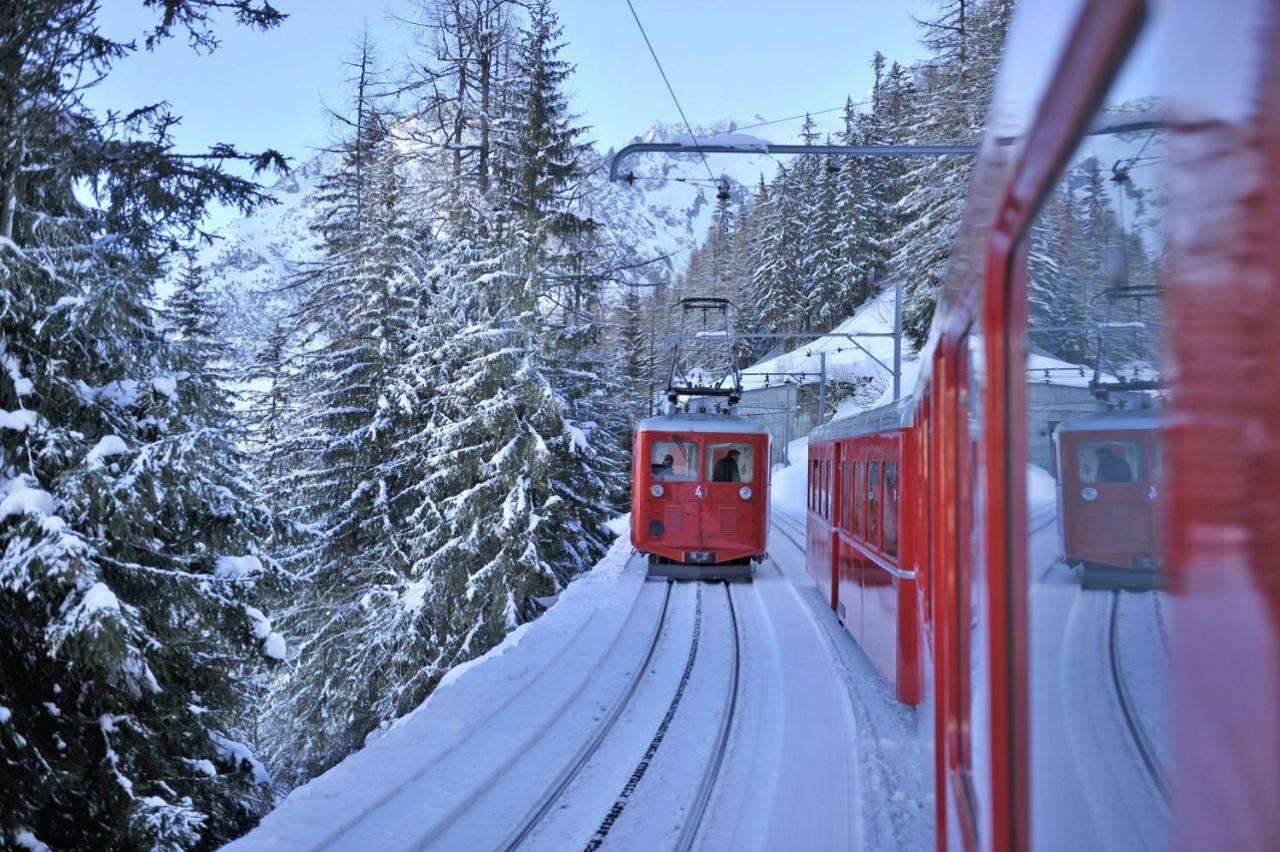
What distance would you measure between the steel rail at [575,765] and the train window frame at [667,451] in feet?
18.2

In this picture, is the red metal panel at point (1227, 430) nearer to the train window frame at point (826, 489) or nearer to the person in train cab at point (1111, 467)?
the person in train cab at point (1111, 467)

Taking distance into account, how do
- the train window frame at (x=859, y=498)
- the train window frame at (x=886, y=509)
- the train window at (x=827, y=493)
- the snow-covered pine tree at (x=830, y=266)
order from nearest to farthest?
1. the train window frame at (x=886, y=509)
2. the train window frame at (x=859, y=498)
3. the train window at (x=827, y=493)
4. the snow-covered pine tree at (x=830, y=266)

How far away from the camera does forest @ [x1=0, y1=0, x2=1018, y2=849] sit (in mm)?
7902

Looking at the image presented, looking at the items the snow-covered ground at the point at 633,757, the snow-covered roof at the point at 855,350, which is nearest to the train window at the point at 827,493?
the snow-covered ground at the point at 633,757

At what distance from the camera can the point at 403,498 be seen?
21.1 m

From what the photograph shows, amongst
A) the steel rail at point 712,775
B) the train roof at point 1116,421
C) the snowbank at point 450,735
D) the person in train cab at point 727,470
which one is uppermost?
the train roof at point 1116,421

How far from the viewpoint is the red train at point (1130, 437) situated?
703mm

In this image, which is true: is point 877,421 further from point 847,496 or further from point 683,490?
point 683,490

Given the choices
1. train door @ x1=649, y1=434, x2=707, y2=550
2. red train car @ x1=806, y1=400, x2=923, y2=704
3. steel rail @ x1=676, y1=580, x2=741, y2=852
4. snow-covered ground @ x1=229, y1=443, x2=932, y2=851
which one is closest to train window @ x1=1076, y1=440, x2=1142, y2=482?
snow-covered ground @ x1=229, y1=443, x2=932, y2=851

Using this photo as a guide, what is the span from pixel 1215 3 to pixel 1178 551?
→ 1.57ft

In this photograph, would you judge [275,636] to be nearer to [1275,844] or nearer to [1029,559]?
[1029,559]

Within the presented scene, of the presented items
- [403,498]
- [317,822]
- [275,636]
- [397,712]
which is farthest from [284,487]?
[317,822]

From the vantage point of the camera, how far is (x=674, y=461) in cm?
1619

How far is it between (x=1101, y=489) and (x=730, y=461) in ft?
49.2
